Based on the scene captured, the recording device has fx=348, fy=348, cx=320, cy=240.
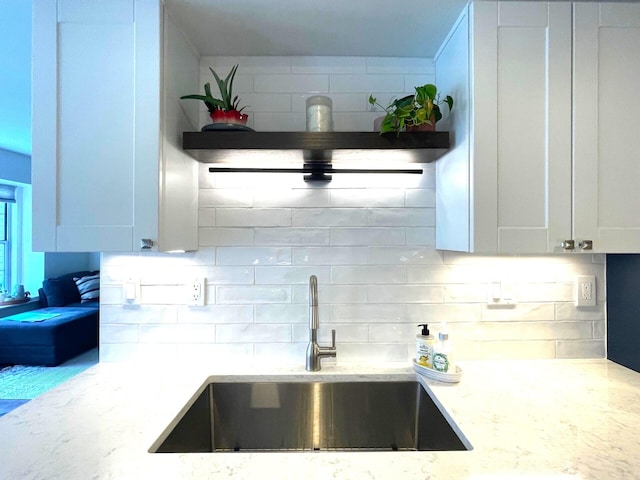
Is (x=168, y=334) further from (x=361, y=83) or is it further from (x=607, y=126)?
(x=607, y=126)

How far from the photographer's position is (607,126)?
3.84ft

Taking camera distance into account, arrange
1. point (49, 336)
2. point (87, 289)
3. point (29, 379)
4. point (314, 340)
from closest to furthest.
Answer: point (314, 340) < point (29, 379) < point (49, 336) < point (87, 289)

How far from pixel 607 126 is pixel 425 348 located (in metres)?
0.99

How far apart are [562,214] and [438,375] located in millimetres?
698

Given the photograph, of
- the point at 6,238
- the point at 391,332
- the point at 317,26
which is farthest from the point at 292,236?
the point at 6,238

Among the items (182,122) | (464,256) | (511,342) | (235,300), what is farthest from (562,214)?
(182,122)

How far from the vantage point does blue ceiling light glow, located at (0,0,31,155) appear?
1519mm

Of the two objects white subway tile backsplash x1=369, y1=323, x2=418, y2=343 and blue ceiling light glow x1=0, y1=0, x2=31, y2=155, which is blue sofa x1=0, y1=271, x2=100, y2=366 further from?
white subway tile backsplash x1=369, y1=323, x2=418, y2=343

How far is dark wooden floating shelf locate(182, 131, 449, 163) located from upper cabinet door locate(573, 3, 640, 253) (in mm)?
461

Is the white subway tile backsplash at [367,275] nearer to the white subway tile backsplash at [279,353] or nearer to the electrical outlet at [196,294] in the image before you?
the white subway tile backsplash at [279,353]

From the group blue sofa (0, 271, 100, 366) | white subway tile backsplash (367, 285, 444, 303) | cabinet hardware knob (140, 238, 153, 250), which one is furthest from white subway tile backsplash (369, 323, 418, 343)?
blue sofa (0, 271, 100, 366)

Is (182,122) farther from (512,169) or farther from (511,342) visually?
(511,342)

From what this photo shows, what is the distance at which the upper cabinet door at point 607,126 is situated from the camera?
1161mm

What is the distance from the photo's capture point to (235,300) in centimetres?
147
